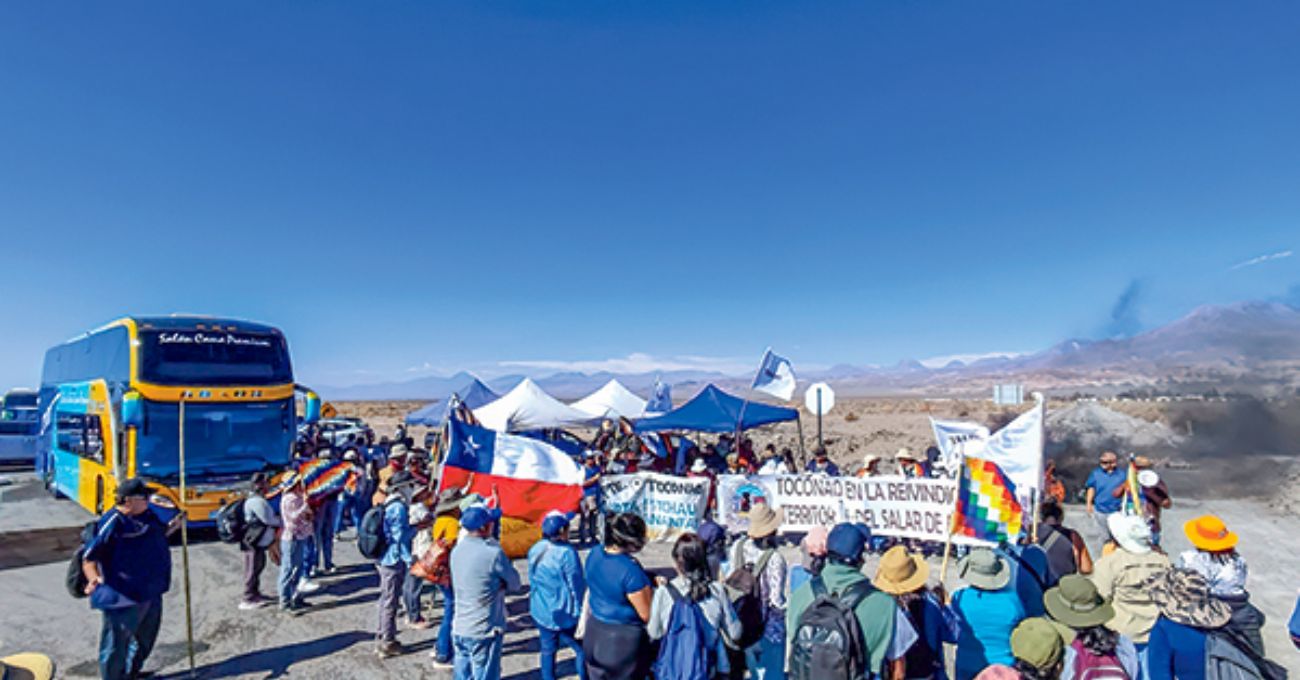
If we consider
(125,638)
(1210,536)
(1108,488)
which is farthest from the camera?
(1108,488)

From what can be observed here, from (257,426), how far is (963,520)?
11.8 metres

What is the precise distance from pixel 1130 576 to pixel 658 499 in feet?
25.5

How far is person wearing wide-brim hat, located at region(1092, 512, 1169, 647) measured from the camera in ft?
13.3

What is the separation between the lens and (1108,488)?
30.0 ft

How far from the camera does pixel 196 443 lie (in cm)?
1131

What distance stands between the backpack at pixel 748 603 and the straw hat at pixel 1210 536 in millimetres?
2847

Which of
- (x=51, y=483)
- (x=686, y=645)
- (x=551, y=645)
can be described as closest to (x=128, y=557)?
(x=551, y=645)

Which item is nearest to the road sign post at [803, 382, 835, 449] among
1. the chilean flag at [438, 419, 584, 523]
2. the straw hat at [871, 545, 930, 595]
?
the chilean flag at [438, 419, 584, 523]

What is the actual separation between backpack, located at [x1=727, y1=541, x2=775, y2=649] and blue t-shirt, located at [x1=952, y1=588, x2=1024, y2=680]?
122 cm

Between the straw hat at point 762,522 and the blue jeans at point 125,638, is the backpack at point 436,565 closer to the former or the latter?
the blue jeans at point 125,638

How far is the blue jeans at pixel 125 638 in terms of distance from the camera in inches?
216

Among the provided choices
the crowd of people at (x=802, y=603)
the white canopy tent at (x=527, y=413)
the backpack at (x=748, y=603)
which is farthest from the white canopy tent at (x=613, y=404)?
the backpack at (x=748, y=603)

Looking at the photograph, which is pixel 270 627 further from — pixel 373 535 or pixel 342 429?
pixel 342 429

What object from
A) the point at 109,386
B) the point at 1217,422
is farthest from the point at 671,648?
the point at 1217,422
